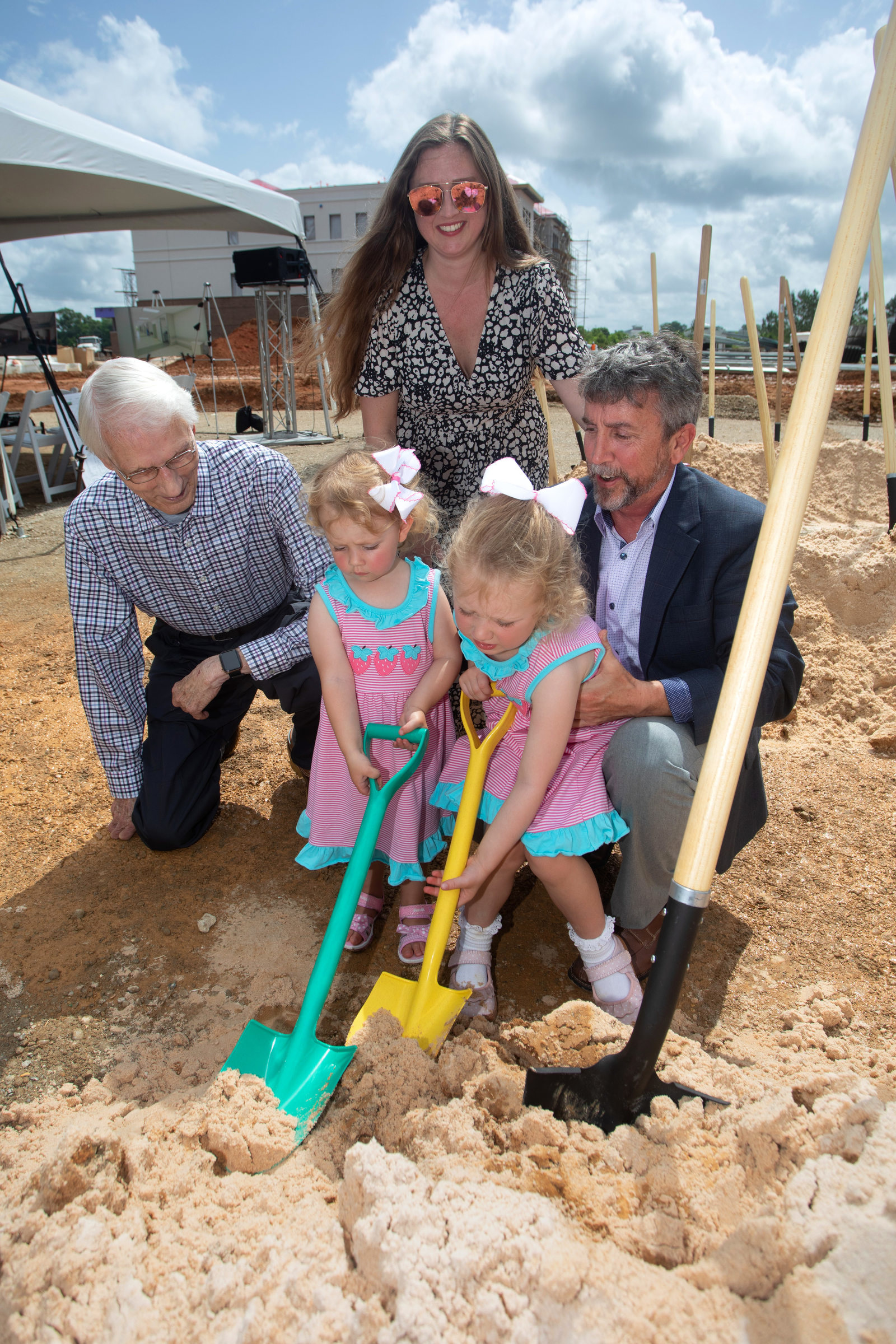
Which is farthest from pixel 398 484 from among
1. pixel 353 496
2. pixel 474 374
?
pixel 474 374

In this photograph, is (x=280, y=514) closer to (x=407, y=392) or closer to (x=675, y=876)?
(x=407, y=392)

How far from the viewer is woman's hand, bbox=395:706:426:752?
1933 millimetres

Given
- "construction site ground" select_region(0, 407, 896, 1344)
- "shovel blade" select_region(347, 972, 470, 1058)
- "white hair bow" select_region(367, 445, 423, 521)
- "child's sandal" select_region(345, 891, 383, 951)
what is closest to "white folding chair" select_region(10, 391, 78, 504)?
"construction site ground" select_region(0, 407, 896, 1344)

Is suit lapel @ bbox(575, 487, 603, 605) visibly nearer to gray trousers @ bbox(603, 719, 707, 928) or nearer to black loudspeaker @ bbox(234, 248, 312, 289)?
gray trousers @ bbox(603, 719, 707, 928)

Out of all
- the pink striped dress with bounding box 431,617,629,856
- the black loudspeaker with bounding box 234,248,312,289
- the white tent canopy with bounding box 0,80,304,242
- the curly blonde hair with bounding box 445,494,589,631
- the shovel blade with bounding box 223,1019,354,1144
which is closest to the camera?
the shovel blade with bounding box 223,1019,354,1144

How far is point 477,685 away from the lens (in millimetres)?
2000

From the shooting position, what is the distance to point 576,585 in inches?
72.0

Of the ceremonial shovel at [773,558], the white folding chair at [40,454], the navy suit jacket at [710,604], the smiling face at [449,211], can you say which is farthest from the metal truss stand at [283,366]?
the ceremonial shovel at [773,558]

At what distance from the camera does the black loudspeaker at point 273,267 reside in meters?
9.60

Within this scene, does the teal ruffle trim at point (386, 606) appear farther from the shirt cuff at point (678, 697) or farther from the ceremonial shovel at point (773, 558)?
the ceremonial shovel at point (773, 558)

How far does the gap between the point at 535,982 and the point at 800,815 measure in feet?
3.88

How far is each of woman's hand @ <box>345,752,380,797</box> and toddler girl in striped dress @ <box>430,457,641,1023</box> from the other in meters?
0.24

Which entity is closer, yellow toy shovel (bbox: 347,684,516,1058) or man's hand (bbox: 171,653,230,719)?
yellow toy shovel (bbox: 347,684,516,1058)

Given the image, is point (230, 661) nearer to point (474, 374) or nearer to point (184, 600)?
point (184, 600)
